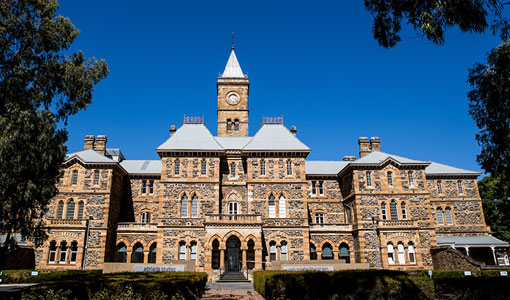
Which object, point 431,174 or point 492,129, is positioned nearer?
point 492,129

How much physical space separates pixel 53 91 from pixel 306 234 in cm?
2285

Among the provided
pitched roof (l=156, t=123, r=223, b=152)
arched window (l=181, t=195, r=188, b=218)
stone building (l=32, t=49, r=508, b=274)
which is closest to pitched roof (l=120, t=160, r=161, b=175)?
stone building (l=32, t=49, r=508, b=274)

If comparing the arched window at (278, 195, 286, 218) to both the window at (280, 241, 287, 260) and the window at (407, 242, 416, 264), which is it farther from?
the window at (407, 242, 416, 264)

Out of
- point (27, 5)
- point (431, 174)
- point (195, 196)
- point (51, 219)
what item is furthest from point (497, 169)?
point (51, 219)

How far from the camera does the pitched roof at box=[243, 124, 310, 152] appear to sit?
35.0 meters

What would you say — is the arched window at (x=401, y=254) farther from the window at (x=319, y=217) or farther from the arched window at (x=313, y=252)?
the window at (x=319, y=217)

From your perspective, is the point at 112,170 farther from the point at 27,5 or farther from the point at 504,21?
the point at 504,21

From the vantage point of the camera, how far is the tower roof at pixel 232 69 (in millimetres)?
54700

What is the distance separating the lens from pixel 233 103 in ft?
173

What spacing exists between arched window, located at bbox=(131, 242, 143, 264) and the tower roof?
92.7ft

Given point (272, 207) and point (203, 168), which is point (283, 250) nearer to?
point (272, 207)

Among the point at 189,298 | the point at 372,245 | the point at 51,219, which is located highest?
the point at 51,219

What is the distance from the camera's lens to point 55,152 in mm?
17766

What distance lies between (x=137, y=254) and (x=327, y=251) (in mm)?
18180
